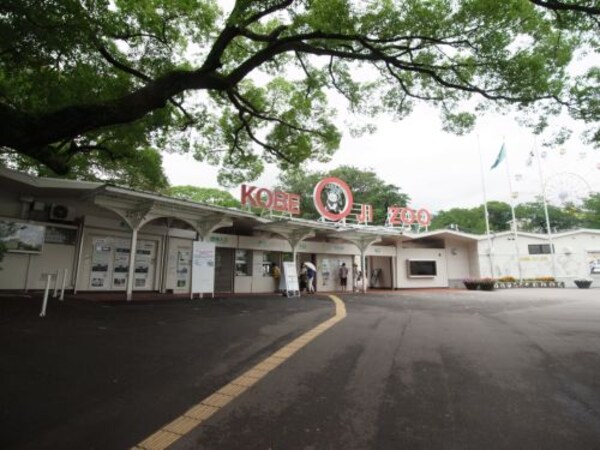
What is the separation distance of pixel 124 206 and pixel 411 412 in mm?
10802

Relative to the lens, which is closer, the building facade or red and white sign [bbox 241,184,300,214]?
the building facade

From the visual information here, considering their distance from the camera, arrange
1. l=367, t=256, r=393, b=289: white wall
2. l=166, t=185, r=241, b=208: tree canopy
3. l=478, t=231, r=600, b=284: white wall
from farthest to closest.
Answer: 1. l=166, t=185, r=241, b=208: tree canopy
2. l=478, t=231, r=600, b=284: white wall
3. l=367, t=256, r=393, b=289: white wall

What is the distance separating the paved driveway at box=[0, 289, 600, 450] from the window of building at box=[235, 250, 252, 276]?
1003cm

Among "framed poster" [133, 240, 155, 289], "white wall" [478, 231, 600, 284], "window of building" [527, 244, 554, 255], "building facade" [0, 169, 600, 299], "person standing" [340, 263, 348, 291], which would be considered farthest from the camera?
"window of building" [527, 244, 554, 255]

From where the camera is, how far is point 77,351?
4461mm

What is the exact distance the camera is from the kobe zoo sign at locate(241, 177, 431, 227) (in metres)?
15.5

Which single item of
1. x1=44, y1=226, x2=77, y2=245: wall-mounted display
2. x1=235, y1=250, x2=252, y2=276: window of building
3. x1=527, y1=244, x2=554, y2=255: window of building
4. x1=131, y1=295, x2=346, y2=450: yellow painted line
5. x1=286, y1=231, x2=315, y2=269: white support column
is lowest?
x1=131, y1=295, x2=346, y2=450: yellow painted line

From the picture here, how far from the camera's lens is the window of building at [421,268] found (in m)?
23.3

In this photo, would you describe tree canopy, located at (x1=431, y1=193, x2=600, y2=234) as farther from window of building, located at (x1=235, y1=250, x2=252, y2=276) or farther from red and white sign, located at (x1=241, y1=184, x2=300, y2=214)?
window of building, located at (x1=235, y1=250, x2=252, y2=276)

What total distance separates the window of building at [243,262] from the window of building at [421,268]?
39.0 ft

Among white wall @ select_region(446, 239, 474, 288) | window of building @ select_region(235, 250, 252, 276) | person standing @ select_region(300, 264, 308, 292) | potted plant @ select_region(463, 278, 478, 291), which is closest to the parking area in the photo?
window of building @ select_region(235, 250, 252, 276)

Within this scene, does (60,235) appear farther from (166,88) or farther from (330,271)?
(330,271)

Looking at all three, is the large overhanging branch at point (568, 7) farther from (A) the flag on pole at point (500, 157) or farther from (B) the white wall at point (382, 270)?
(A) the flag on pole at point (500, 157)

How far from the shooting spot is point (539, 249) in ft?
87.5
